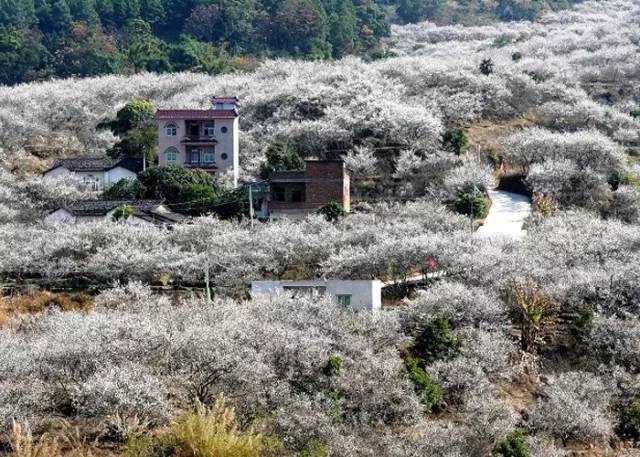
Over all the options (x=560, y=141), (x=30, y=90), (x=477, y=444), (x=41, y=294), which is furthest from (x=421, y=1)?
(x=477, y=444)

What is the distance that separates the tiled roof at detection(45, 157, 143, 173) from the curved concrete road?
1651 cm

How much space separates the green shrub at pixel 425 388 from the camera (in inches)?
968

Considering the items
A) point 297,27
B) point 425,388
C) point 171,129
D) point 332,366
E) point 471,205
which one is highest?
point 297,27

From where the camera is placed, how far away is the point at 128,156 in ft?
157

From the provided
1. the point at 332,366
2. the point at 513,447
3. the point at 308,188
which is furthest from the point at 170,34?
the point at 513,447

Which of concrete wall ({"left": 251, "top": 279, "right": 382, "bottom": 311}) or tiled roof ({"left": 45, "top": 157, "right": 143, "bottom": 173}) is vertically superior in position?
tiled roof ({"left": 45, "top": 157, "right": 143, "bottom": 173})

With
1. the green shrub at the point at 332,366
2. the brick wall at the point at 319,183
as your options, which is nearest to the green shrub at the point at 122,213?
the brick wall at the point at 319,183

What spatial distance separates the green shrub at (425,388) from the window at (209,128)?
2440 cm

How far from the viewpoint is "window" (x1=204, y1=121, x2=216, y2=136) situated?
4741cm

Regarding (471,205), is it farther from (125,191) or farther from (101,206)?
(101,206)

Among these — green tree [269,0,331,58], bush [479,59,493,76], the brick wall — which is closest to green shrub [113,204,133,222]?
the brick wall

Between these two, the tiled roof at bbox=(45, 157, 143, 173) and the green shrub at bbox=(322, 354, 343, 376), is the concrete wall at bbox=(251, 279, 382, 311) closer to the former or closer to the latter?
the green shrub at bbox=(322, 354, 343, 376)

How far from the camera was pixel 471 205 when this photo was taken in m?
39.6

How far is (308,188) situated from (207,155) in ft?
26.4
